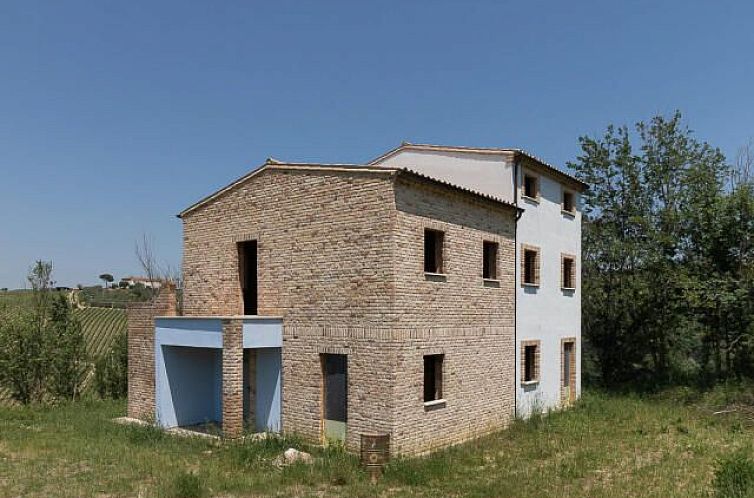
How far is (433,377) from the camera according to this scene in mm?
13531

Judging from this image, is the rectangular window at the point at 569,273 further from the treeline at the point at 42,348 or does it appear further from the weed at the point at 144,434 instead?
the treeline at the point at 42,348

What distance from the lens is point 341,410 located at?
13.1 meters

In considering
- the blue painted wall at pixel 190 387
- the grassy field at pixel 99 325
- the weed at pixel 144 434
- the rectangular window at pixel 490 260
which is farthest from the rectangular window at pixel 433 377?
the grassy field at pixel 99 325

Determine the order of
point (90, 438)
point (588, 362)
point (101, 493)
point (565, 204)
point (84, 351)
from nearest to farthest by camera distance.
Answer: point (101, 493) < point (90, 438) < point (565, 204) < point (84, 351) < point (588, 362)

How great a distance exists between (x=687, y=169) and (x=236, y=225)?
62.4ft

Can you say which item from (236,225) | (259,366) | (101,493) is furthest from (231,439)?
(236,225)

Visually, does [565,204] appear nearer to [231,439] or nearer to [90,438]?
[231,439]

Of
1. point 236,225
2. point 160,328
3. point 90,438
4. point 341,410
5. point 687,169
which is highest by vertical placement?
point 687,169

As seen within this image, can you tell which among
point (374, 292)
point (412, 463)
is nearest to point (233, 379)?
point (374, 292)

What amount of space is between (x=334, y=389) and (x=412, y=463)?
2.64m

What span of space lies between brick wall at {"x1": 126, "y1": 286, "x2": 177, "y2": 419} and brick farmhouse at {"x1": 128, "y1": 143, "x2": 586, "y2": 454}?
0.05m

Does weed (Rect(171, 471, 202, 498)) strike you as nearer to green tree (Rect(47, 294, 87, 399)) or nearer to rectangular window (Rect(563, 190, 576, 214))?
rectangular window (Rect(563, 190, 576, 214))

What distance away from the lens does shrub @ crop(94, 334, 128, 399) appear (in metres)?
23.4

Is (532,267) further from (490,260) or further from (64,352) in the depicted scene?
(64,352)
